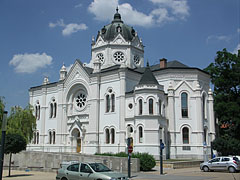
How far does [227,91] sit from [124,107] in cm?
1783

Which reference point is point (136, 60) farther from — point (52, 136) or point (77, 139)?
point (52, 136)

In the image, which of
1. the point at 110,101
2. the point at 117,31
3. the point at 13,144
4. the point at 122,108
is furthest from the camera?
the point at 117,31

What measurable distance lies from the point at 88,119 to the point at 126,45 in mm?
15112

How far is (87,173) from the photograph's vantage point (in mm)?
14922

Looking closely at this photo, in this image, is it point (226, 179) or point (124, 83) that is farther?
point (124, 83)

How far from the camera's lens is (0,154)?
Result: 44.4ft

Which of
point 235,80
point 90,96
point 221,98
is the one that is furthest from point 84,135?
point 235,80

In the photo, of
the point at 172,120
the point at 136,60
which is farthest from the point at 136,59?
the point at 172,120

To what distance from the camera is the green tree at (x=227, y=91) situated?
140 feet

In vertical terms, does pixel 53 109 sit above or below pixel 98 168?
above

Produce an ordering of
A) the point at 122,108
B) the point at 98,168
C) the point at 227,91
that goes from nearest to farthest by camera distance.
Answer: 1. the point at 98,168
2. the point at 122,108
3. the point at 227,91

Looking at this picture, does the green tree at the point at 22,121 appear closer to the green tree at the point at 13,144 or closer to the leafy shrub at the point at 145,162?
the green tree at the point at 13,144

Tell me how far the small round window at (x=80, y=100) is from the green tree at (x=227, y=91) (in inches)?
818

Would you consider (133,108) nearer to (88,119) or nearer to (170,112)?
(170,112)
